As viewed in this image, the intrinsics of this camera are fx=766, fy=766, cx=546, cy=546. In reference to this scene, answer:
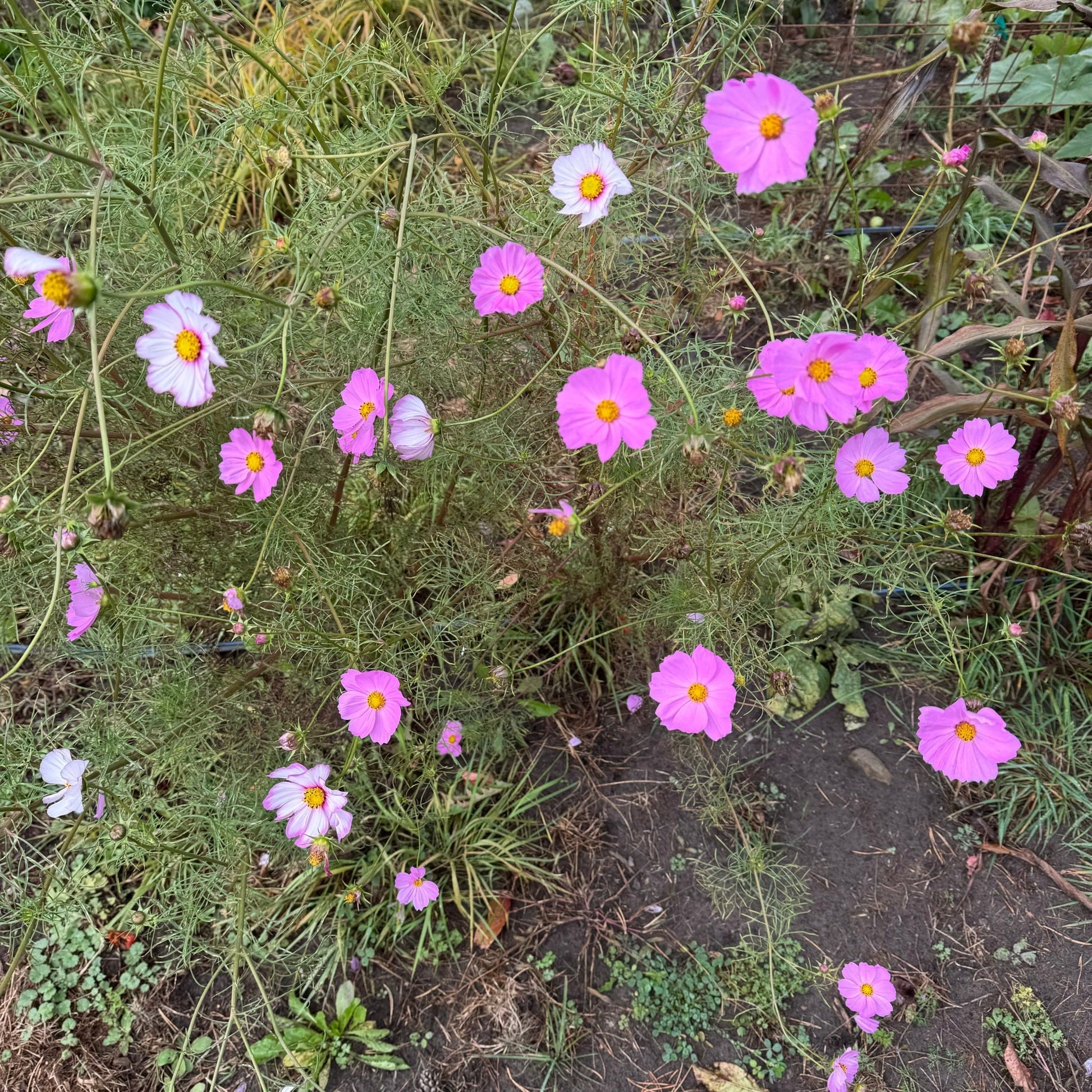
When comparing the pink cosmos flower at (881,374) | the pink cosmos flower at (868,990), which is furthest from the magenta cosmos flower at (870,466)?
the pink cosmos flower at (868,990)

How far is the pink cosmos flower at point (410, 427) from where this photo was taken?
103 cm

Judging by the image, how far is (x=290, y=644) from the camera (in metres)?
1.11

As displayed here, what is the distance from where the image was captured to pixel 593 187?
1.04 meters

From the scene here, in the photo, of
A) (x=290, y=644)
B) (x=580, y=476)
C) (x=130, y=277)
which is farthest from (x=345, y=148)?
(x=290, y=644)

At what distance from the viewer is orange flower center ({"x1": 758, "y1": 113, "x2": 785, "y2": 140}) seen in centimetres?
79

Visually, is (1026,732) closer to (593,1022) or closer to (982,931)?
(982,931)

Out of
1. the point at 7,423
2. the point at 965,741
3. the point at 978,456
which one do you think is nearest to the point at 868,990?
the point at 965,741

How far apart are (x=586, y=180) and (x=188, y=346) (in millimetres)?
563

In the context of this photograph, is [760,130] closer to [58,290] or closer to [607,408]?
[607,408]

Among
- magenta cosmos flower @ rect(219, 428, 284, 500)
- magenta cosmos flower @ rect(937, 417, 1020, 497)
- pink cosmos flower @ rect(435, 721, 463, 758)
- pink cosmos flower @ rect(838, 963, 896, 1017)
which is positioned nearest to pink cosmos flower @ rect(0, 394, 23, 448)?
magenta cosmos flower @ rect(219, 428, 284, 500)

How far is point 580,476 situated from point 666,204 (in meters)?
0.49

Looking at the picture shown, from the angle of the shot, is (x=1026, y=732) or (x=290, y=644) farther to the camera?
(x=1026, y=732)

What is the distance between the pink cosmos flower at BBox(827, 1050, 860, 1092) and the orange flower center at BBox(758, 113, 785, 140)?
1.35m

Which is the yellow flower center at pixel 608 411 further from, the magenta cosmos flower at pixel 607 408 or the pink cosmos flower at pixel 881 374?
the pink cosmos flower at pixel 881 374
